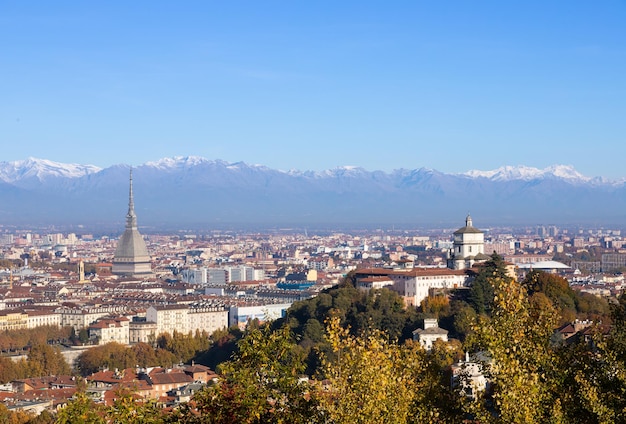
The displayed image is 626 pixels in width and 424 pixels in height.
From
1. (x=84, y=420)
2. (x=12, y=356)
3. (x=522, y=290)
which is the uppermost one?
(x=522, y=290)

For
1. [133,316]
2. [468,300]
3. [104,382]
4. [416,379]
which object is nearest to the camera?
[416,379]

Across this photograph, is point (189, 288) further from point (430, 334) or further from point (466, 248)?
point (430, 334)

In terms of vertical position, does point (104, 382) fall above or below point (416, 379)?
below

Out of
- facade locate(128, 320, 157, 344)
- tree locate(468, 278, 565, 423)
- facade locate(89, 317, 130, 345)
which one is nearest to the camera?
tree locate(468, 278, 565, 423)

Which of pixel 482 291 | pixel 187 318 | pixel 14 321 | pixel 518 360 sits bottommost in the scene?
pixel 14 321

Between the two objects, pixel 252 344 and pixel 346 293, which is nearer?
pixel 252 344

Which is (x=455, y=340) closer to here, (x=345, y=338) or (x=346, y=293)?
(x=346, y=293)

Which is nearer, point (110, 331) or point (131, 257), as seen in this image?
point (110, 331)

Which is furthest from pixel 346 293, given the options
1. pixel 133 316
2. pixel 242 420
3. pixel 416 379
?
pixel 242 420

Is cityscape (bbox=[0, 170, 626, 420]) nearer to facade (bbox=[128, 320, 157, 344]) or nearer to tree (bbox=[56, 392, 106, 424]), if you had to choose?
facade (bbox=[128, 320, 157, 344])

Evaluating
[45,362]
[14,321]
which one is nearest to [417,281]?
[45,362]

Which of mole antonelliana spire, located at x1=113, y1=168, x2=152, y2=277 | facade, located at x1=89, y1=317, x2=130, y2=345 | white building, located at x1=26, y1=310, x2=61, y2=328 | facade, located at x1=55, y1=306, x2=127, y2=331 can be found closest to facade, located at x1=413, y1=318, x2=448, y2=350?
facade, located at x1=89, y1=317, x2=130, y2=345

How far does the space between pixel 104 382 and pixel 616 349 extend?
86.3 feet

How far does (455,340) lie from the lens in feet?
128
